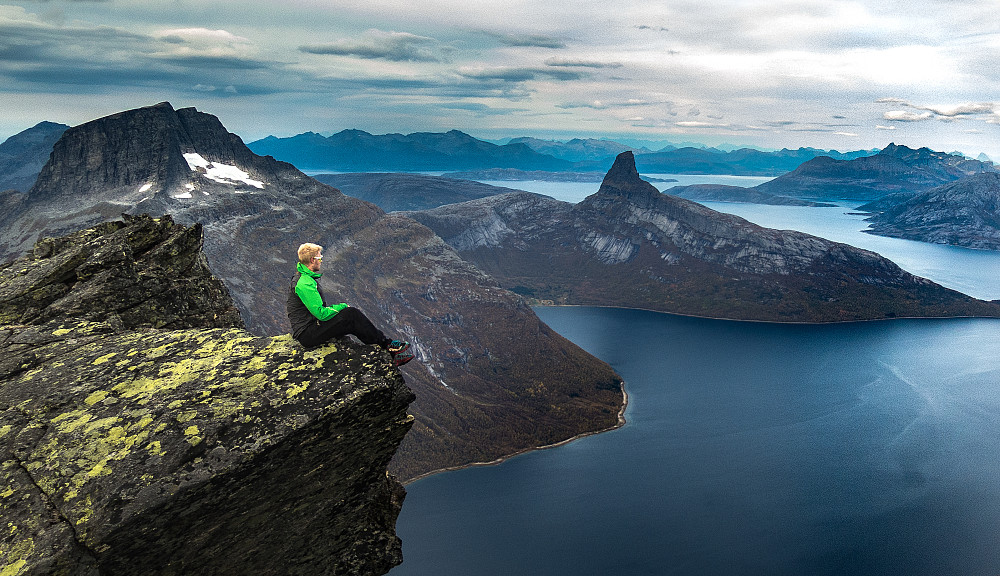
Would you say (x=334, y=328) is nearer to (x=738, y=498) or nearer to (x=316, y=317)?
(x=316, y=317)

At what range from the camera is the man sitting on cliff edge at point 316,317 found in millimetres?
15961

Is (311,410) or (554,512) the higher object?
(311,410)

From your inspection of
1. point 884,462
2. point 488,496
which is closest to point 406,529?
point 488,496

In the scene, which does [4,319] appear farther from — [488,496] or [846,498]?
[846,498]

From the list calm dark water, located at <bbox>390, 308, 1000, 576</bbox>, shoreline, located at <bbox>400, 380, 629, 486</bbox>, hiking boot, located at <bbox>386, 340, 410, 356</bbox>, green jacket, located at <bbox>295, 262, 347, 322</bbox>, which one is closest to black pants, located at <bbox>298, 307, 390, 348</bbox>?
green jacket, located at <bbox>295, 262, 347, 322</bbox>

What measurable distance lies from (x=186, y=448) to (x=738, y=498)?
13695 centimetres

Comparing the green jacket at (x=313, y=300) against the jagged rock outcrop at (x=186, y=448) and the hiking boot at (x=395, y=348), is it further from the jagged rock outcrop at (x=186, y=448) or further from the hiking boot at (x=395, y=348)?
the hiking boot at (x=395, y=348)

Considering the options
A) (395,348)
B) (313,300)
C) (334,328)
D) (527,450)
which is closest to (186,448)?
(334,328)

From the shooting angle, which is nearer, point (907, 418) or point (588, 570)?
point (588, 570)

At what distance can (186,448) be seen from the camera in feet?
44.8

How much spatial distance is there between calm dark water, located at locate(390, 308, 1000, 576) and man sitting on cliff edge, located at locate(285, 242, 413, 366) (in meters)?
104

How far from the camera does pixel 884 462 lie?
14062 centimetres

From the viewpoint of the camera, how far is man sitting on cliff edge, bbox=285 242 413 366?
52.4 feet

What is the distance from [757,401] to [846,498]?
2338 inches
